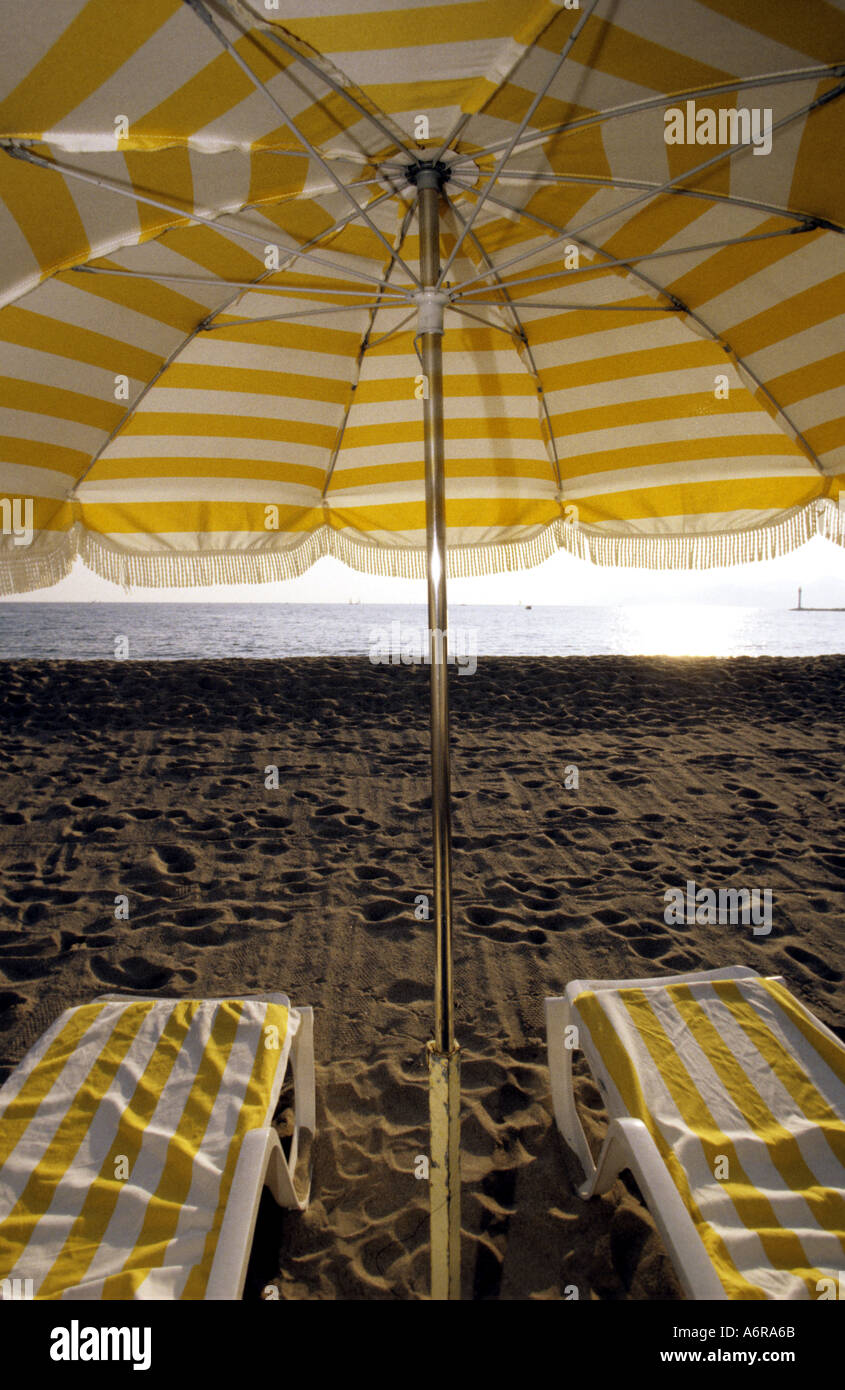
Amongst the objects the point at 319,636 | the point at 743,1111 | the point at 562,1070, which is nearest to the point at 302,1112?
the point at 562,1070

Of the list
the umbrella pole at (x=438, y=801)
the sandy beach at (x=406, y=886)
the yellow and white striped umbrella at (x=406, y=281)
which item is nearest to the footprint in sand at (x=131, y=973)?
the sandy beach at (x=406, y=886)

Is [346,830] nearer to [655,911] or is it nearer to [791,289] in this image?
[655,911]

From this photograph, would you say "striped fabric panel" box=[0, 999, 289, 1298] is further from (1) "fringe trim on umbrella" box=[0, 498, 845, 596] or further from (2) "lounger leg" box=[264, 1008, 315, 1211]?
(1) "fringe trim on umbrella" box=[0, 498, 845, 596]

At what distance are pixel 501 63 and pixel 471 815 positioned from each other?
16.6 ft

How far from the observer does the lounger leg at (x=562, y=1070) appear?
Answer: 251 centimetres

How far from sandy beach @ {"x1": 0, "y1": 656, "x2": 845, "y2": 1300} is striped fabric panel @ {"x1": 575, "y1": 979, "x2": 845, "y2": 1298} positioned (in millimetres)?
518

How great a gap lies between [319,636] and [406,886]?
34.7 meters

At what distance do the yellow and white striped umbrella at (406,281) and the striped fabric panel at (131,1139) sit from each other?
1.56m

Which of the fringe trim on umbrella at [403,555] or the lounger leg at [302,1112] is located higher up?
the fringe trim on umbrella at [403,555]

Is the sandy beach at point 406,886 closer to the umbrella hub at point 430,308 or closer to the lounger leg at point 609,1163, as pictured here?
the lounger leg at point 609,1163

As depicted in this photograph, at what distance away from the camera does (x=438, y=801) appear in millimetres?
1591

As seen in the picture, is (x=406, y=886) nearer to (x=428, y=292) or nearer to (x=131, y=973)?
(x=131, y=973)

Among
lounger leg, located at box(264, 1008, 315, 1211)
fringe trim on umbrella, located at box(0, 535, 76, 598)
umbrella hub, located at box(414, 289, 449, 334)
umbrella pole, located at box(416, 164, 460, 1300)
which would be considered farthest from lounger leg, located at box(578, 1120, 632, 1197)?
fringe trim on umbrella, located at box(0, 535, 76, 598)
